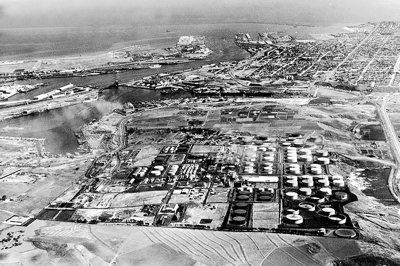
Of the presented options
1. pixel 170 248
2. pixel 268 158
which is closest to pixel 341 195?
pixel 268 158

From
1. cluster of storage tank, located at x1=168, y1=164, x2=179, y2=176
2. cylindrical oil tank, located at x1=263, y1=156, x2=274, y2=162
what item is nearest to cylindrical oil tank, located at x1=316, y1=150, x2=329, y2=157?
cylindrical oil tank, located at x1=263, y1=156, x2=274, y2=162

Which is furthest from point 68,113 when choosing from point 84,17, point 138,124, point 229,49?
point 84,17

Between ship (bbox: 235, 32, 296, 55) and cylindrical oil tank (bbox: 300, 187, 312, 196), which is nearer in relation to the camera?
cylindrical oil tank (bbox: 300, 187, 312, 196)

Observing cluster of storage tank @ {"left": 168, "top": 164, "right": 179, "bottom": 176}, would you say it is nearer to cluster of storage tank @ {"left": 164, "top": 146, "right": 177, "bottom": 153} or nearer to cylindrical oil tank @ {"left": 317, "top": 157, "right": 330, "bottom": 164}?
cluster of storage tank @ {"left": 164, "top": 146, "right": 177, "bottom": 153}

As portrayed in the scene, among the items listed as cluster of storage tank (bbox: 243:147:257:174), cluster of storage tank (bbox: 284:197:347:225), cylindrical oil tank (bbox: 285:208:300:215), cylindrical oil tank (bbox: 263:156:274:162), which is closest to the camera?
cluster of storage tank (bbox: 284:197:347:225)

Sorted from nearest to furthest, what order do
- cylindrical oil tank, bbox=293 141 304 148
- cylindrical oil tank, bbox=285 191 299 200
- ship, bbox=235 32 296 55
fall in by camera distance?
cylindrical oil tank, bbox=285 191 299 200 → cylindrical oil tank, bbox=293 141 304 148 → ship, bbox=235 32 296 55

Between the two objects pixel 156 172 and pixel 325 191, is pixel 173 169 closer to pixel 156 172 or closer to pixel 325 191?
pixel 156 172

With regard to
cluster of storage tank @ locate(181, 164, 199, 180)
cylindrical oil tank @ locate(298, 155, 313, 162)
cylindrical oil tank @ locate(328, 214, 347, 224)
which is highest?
cylindrical oil tank @ locate(298, 155, 313, 162)
